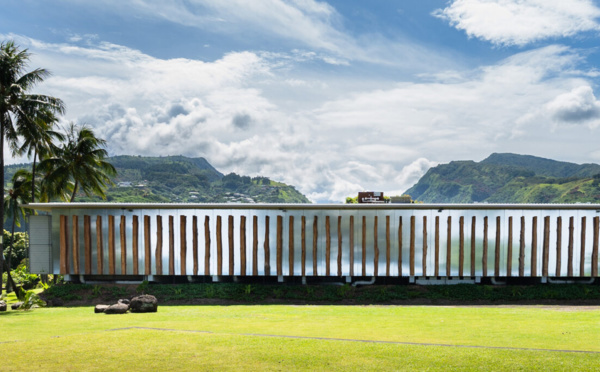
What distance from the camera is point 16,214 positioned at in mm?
37500

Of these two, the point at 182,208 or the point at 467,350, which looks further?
the point at 182,208

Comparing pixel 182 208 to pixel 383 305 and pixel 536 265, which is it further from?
pixel 536 265

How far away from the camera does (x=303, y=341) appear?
1104 cm

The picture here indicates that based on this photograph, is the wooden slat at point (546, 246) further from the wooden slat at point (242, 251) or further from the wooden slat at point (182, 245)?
the wooden slat at point (182, 245)

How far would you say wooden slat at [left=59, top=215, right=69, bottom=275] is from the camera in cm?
2400

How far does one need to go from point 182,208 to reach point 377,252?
9.27 m

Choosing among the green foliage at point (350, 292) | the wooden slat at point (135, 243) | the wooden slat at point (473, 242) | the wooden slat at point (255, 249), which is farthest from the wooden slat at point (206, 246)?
the wooden slat at point (473, 242)

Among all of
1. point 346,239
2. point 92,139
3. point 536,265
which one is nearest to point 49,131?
point 92,139

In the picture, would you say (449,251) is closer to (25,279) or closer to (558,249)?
(558,249)

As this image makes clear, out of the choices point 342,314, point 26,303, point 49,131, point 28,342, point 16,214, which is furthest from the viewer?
point 16,214

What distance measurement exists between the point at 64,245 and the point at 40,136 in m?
6.66

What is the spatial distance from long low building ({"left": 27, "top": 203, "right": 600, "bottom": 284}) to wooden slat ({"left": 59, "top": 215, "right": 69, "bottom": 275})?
0.15 feet

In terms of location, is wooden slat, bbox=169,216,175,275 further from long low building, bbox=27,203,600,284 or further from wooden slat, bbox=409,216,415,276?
wooden slat, bbox=409,216,415,276

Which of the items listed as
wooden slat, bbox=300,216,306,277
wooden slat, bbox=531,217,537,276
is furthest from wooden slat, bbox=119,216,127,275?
wooden slat, bbox=531,217,537,276
